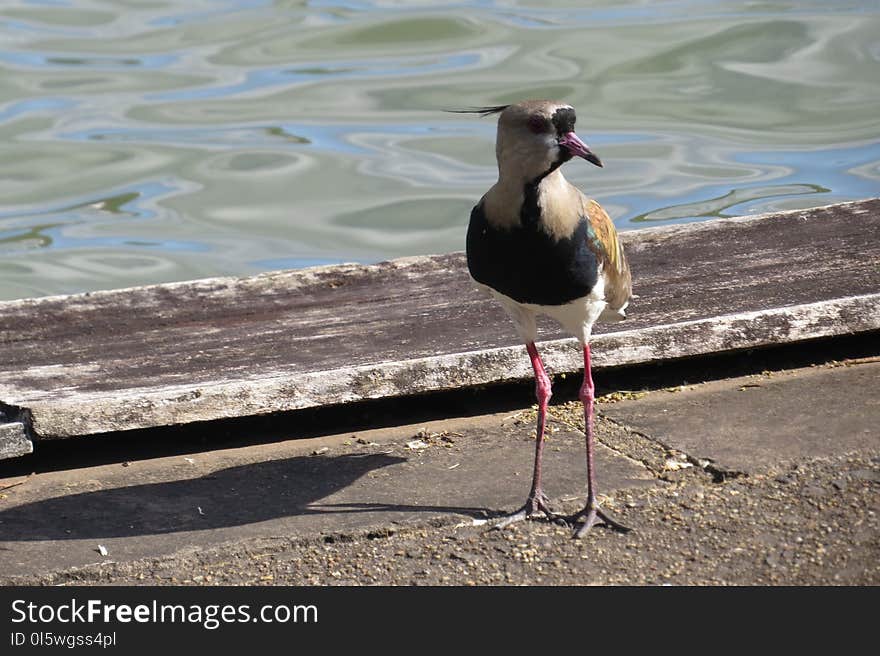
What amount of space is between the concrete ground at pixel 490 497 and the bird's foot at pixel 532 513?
0.03m

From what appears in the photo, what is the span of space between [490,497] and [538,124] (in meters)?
1.25

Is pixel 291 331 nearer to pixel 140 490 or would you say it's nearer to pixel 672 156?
pixel 140 490

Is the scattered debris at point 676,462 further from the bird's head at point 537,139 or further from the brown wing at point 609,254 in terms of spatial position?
the bird's head at point 537,139

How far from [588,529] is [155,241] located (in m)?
5.95

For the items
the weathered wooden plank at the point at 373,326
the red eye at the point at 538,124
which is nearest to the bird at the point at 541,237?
the red eye at the point at 538,124

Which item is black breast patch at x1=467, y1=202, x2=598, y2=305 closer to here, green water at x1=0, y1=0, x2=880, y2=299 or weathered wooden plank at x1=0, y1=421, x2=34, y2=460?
weathered wooden plank at x1=0, y1=421, x2=34, y2=460

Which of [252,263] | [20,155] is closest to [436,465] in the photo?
[252,263]

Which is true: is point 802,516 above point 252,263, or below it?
above

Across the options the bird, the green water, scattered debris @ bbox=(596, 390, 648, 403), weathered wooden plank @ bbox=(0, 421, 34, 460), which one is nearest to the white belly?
the bird

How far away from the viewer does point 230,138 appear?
10.2 meters

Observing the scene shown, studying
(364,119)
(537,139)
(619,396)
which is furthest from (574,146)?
(364,119)

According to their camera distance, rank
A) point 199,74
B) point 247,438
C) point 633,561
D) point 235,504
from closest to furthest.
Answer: point 633,561 < point 235,504 < point 247,438 < point 199,74

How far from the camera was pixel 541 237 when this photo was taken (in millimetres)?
3818

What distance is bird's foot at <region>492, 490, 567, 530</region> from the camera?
390cm
